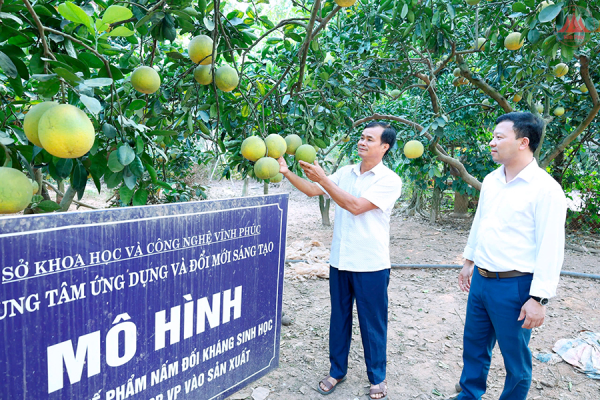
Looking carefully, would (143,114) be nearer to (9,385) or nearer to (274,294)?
(274,294)

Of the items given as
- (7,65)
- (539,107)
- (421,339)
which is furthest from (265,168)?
(539,107)

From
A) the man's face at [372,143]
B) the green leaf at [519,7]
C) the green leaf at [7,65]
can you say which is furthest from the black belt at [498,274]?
the green leaf at [7,65]

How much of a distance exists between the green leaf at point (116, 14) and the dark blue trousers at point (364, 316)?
1.55m

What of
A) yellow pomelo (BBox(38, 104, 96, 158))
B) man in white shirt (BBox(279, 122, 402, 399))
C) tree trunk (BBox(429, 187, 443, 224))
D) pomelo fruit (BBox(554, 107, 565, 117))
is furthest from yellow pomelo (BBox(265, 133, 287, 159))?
tree trunk (BBox(429, 187, 443, 224))

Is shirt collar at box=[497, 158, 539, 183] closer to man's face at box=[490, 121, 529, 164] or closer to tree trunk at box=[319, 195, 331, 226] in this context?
man's face at box=[490, 121, 529, 164]

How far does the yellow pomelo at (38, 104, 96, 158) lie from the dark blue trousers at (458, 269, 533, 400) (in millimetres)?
1783

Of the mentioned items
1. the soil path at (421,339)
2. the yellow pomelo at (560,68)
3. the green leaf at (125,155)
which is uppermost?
the yellow pomelo at (560,68)

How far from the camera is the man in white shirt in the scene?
6.73 ft

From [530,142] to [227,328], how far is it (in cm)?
160

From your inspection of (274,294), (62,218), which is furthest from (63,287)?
(274,294)

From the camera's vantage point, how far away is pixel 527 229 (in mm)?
1777

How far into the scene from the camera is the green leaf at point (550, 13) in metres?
1.67

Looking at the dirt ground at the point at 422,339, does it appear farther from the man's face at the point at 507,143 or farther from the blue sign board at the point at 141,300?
the man's face at the point at 507,143

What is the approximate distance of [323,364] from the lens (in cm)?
262
